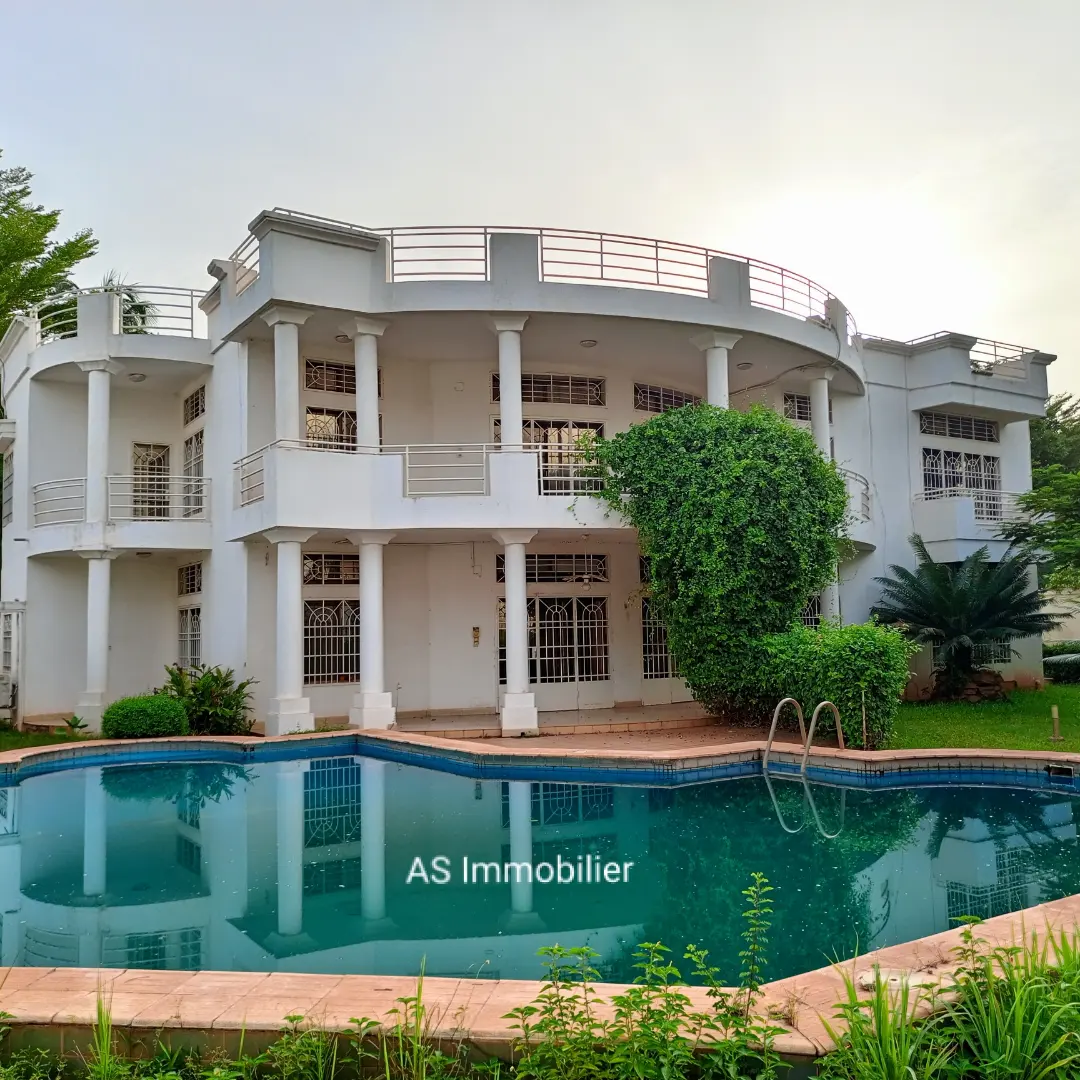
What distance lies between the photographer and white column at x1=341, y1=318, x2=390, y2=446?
14.0m

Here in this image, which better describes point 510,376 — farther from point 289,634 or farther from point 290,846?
point 290,846

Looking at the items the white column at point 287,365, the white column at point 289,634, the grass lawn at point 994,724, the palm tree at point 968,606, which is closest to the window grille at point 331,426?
the white column at point 287,365

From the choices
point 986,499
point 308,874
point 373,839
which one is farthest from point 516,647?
point 986,499

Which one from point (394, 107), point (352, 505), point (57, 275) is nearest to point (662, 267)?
point (394, 107)

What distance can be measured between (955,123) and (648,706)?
10.6m

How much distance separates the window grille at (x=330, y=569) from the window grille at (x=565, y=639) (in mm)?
2699

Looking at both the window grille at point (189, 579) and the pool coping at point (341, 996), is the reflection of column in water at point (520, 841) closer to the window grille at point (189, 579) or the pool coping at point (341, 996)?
the pool coping at point (341, 996)

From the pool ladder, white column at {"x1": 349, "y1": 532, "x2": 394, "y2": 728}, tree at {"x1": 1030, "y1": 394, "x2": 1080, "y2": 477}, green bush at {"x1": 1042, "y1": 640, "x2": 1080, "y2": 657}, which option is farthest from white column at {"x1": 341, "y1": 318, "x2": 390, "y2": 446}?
green bush at {"x1": 1042, "y1": 640, "x2": 1080, "y2": 657}

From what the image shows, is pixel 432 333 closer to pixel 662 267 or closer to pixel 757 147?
pixel 662 267

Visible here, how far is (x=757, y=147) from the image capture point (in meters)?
13.6

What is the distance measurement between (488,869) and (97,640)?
37.3ft

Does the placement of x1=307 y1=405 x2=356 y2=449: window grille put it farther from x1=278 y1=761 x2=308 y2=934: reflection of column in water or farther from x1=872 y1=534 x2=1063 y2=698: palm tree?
x1=872 y1=534 x2=1063 y2=698: palm tree

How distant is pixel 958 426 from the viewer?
21172 millimetres

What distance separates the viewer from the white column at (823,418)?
56.9ft
